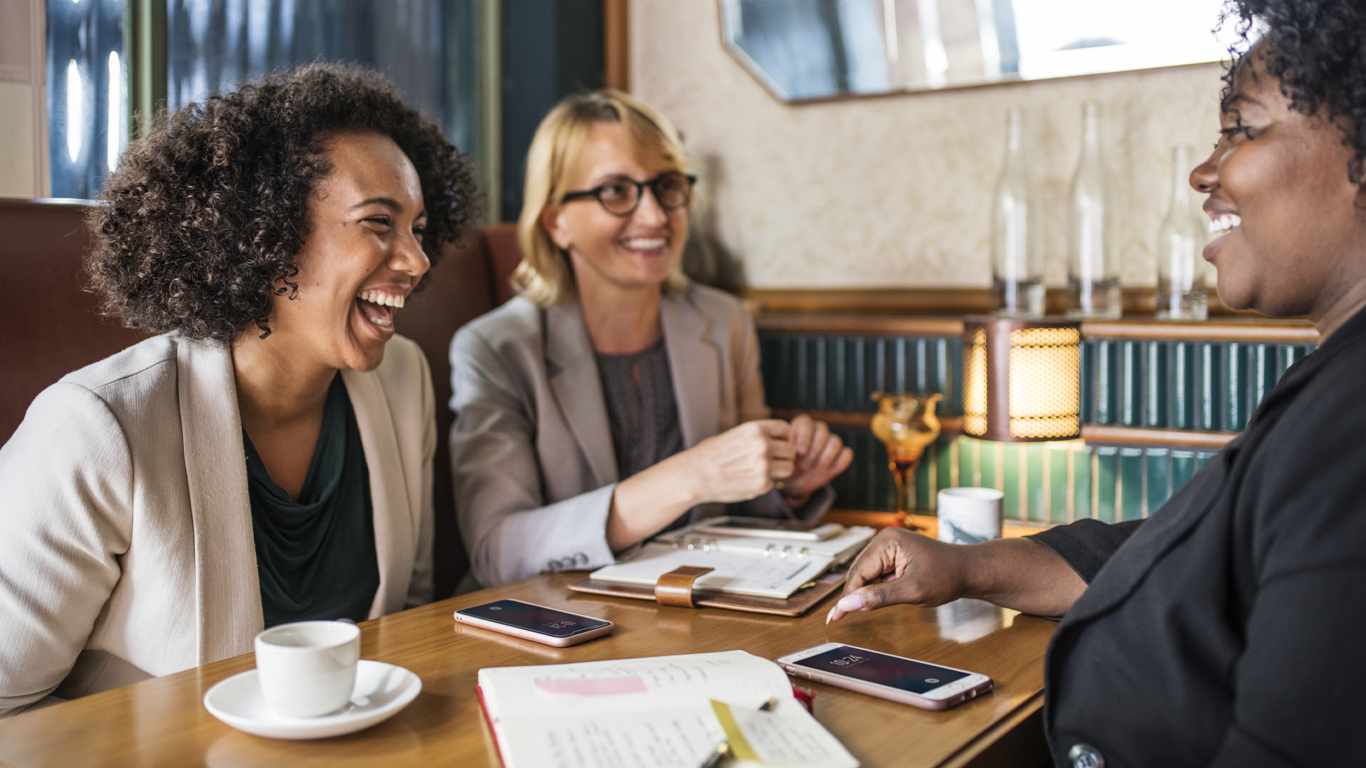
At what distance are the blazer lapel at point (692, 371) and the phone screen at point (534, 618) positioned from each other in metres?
0.88

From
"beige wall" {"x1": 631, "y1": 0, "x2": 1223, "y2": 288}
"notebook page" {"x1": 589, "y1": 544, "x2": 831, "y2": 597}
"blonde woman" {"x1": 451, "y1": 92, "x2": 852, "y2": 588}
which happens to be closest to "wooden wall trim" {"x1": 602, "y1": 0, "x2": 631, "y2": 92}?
"beige wall" {"x1": 631, "y1": 0, "x2": 1223, "y2": 288}

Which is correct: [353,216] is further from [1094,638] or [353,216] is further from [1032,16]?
[1032,16]

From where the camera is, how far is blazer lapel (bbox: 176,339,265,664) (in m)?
1.36

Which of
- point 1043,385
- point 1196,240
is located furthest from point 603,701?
point 1196,240

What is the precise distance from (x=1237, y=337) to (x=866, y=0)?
130 cm

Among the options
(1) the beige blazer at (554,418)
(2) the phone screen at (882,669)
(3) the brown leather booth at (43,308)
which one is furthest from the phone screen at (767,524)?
(3) the brown leather booth at (43,308)

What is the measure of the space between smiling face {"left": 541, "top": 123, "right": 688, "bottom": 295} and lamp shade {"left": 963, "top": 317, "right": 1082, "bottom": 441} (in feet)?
2.31

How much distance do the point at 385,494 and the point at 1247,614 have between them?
1236 millimetres

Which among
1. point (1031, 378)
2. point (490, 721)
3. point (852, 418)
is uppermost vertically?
point (1031, 378)

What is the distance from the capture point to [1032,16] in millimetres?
2484

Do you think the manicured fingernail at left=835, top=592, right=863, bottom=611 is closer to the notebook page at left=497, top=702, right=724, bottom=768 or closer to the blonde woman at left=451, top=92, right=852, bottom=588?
the notebook page at left=497, top=702, right=724, bottom=768

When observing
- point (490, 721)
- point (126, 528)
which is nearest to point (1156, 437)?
point (490, 721)

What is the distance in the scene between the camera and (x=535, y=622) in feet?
4.15

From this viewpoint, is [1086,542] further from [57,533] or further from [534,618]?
[57,533]
